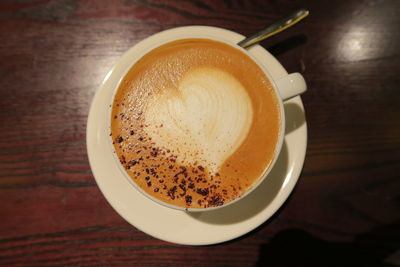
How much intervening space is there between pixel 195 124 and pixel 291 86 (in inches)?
10.9

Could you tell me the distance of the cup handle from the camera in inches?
27.6

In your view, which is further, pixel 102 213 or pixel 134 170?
pixel 102 213

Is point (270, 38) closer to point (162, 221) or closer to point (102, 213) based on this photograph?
point (162, 221)

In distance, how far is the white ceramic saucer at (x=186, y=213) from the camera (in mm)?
775

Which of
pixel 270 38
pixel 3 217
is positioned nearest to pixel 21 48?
pixel 3 217

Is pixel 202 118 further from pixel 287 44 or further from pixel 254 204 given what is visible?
pixel 287 44

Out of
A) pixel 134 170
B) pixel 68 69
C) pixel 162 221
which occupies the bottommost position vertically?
pixel 162 221

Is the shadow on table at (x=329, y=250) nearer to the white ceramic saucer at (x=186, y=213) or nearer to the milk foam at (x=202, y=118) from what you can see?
the white ceramic saucer at (x=186, y=213)

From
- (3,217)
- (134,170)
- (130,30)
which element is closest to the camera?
(134,170)

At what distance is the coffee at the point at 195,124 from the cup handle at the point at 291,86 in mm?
26

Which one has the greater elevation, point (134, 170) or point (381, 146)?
point (134, 170)

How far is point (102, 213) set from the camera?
886 millimetres

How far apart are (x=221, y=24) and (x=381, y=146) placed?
74cm

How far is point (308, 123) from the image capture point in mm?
952
